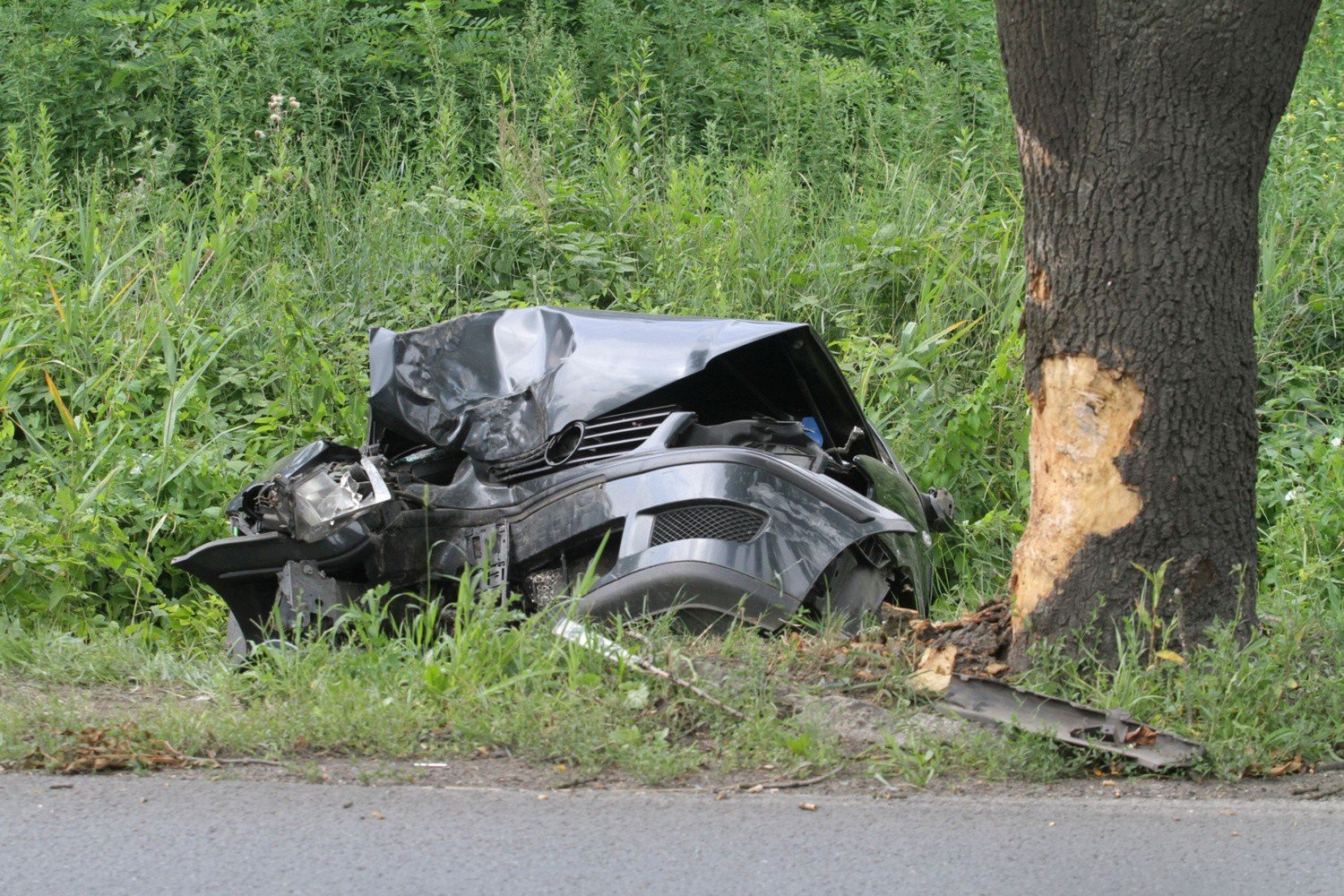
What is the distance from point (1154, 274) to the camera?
3.95 m

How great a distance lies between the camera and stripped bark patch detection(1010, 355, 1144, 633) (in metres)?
3.99

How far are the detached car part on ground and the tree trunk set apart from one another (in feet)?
3.13

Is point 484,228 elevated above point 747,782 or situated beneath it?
elevated above

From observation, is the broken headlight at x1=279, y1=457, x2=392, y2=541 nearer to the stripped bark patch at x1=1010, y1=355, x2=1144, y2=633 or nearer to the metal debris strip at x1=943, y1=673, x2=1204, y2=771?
the metal debris strip at x1=943, y1=673, x2=1204, y2=771

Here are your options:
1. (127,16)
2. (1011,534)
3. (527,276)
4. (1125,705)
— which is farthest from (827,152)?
(1125,705)

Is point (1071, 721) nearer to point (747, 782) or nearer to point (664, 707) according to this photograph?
point (747, 782)

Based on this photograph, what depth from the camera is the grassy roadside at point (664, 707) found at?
3.72 metres

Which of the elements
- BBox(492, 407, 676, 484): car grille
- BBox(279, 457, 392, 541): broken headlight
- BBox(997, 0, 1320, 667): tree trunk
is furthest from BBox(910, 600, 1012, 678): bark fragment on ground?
BBox(279, 457, 392, 541): broken headlight

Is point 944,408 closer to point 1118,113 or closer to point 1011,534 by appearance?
point 1011,534

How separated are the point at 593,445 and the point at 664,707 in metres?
1.22

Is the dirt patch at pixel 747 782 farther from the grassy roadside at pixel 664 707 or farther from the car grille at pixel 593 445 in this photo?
the car grille at pixel 593 445

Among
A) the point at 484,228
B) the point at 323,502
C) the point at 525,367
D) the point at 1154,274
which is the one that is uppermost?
the point at 1154,274

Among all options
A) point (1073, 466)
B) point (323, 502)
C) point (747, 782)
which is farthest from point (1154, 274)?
point (323, 502)

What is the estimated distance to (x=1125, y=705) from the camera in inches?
152
